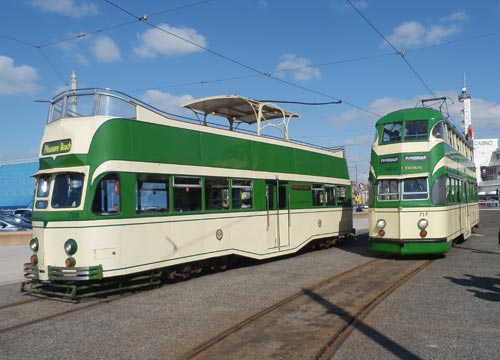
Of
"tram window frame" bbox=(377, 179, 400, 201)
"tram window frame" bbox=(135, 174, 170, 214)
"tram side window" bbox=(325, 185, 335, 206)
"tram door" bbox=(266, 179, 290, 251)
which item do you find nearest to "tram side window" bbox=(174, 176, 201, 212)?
"tram window frame" bbox=(135, 174, 170, 214)

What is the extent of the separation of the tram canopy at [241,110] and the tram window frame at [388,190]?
10.9 feet

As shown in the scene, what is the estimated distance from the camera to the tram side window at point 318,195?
16.6 m

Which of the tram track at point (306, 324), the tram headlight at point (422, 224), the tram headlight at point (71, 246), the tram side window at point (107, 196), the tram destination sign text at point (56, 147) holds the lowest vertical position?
the tram track at point (306, 324)

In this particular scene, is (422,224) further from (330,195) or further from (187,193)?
(187,193)

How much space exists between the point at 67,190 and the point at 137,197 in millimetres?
1303

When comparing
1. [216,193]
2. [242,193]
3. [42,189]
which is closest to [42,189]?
[42,189]

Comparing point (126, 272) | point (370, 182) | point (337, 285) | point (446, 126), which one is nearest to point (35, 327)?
point (126, 272)

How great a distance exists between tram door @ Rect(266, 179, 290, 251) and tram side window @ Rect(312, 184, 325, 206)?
6.69 ft

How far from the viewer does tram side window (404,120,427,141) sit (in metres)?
14.6

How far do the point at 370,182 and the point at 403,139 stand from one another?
1619mm

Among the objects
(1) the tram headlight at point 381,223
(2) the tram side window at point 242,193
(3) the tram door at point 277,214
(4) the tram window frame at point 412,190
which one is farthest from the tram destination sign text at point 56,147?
(4) the tram window frame at point 412,190

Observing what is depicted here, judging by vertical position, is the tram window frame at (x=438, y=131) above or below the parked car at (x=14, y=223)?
above

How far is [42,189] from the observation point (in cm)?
988

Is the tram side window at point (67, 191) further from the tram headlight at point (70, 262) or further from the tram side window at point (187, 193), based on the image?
the tram side window at point (187, 193)
